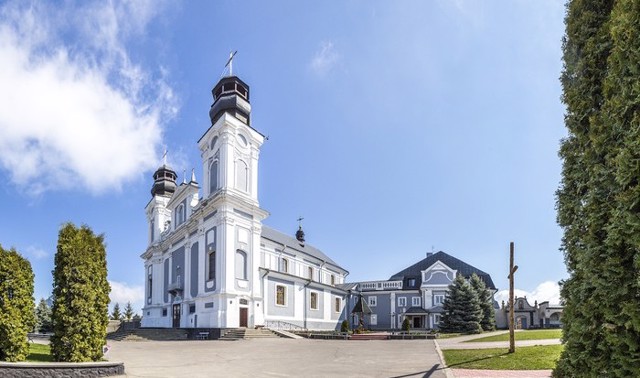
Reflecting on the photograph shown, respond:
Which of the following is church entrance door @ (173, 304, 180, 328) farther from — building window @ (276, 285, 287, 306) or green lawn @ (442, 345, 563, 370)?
green lawn @ (442, 345, 563, 370)

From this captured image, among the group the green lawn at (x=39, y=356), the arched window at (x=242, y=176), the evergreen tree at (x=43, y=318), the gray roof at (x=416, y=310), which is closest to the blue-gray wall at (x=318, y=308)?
the gray roof at (x=416, y=310)

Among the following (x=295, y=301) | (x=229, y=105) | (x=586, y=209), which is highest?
(x=229, y=105)

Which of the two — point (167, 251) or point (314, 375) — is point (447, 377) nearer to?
point (314, 375)

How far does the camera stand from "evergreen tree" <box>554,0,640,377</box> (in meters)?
4.16

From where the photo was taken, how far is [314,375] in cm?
1073

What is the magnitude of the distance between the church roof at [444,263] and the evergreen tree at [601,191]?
46.6 metres

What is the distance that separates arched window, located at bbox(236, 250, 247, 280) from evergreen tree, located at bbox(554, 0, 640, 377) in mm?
27977

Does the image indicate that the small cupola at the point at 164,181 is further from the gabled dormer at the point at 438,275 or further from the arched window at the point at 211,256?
the gabled dormer at the point at 438,275

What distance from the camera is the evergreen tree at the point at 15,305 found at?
1076cm

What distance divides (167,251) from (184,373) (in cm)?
3247

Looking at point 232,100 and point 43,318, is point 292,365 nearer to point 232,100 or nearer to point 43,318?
point 232,100

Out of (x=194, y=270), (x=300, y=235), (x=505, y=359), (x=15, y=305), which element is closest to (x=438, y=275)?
(x=300, y=235)

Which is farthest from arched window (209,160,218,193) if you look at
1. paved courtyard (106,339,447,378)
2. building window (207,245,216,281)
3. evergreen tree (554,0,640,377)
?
evergreen tree (554,0,640,377)

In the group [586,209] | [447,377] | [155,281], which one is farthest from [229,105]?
[586,209]
